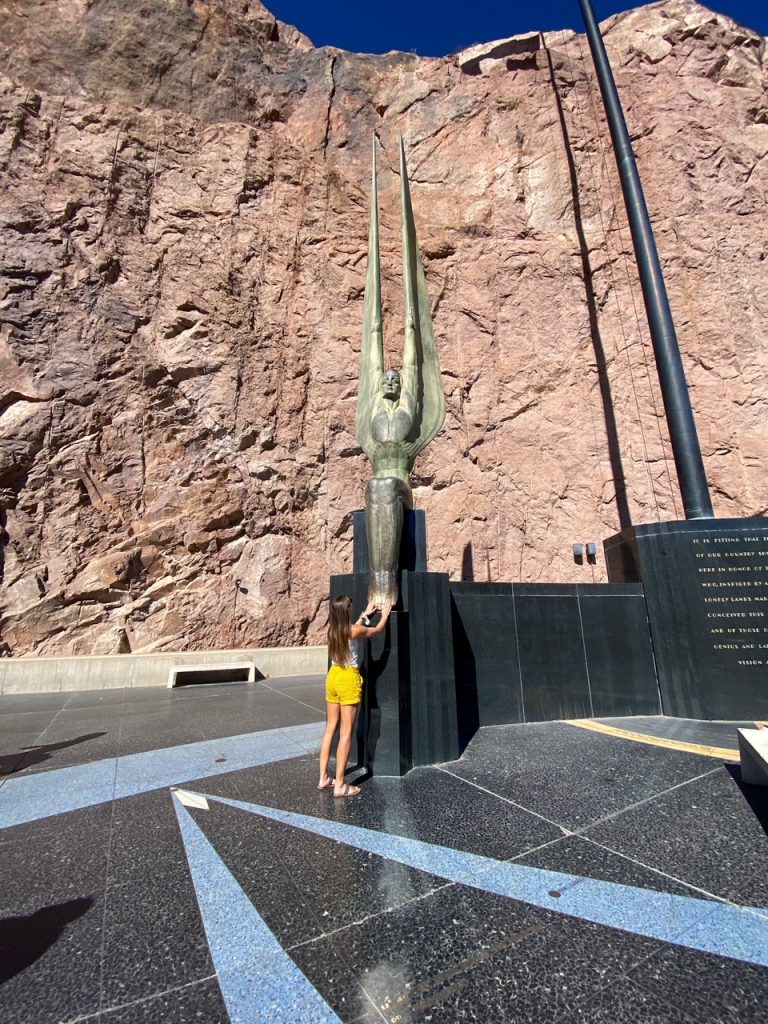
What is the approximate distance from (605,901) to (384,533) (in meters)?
3.18

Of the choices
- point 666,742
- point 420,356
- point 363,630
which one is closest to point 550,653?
point 666,742

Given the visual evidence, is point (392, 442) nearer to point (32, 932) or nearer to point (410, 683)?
point (410, 683)

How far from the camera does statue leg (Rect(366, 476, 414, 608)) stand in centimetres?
447

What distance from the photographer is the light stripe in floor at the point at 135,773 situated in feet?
11.9

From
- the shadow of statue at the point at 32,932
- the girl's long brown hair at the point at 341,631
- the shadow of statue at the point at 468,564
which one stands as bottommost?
the shadow of statue at the point at 32,932

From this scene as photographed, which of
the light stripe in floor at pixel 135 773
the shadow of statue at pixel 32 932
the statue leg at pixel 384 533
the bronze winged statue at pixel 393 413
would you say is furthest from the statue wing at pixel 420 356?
the shadow of statue at pixel 32 932

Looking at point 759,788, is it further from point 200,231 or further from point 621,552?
point 200,231

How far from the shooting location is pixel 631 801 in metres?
3.49

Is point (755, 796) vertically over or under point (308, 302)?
under

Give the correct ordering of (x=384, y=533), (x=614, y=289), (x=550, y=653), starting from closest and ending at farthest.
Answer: (x=384, y=533)
(x=550, y=653)
(x=614, y=289)

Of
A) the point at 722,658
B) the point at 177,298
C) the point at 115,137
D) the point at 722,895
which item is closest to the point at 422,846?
the point at 722,895

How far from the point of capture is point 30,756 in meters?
4.84

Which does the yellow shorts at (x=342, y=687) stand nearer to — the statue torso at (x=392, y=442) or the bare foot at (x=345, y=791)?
the bare foot at (x=345, y=791)

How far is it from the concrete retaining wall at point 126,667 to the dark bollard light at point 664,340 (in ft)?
28.9
